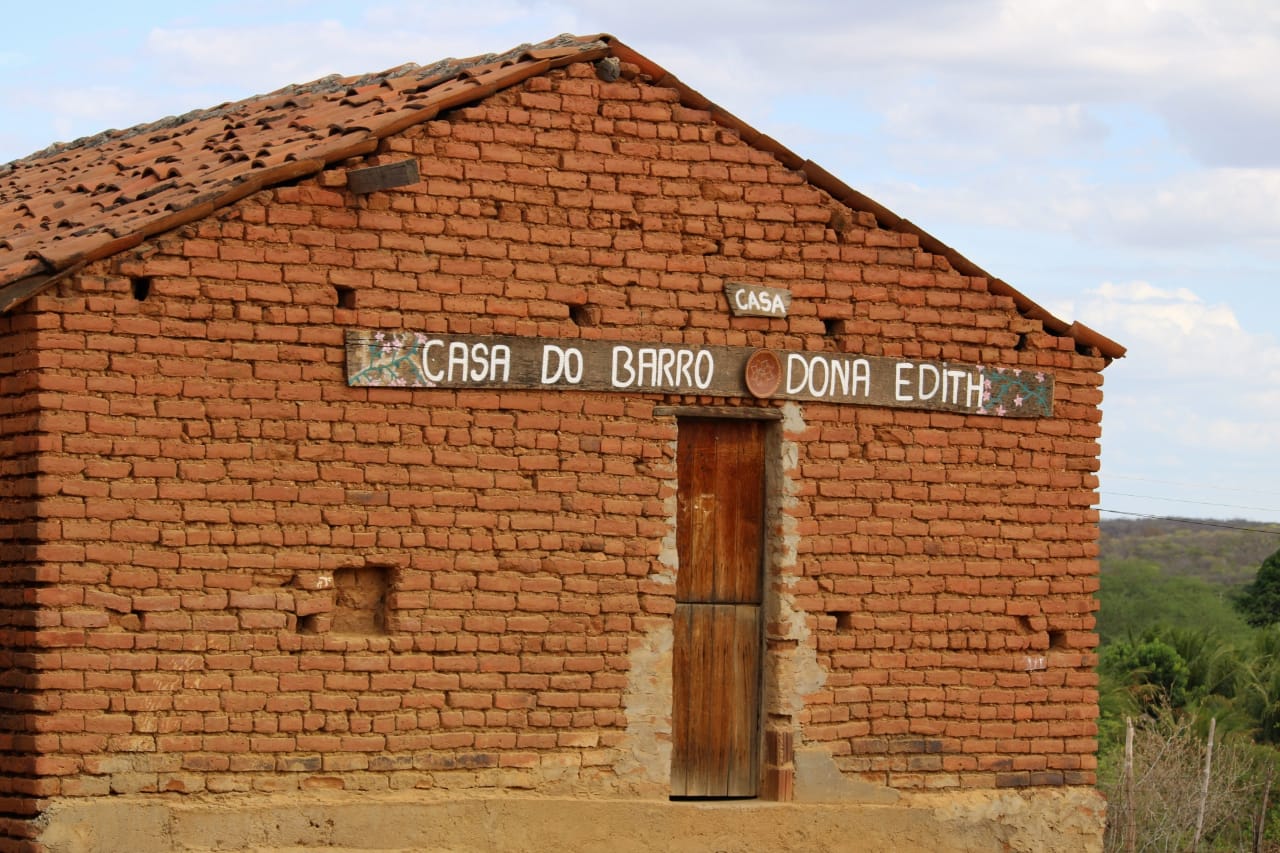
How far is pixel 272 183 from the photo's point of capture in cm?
945

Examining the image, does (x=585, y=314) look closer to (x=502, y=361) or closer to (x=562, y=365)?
(x=562, y=365)

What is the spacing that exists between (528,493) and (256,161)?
2.24 metres

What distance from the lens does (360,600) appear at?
383 inches

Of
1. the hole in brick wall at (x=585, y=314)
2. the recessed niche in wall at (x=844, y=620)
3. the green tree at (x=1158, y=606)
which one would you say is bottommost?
the green tree at (x=1158, y=606)

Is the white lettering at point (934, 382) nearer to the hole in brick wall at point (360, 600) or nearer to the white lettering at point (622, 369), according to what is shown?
the white lettering at point (622, 369)

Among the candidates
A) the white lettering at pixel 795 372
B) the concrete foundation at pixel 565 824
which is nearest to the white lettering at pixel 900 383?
the white lettering at pixel 795 372

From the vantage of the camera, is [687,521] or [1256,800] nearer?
[687,521]

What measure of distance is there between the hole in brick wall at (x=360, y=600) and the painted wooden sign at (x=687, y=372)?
986 mm

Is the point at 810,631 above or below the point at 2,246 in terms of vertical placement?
below

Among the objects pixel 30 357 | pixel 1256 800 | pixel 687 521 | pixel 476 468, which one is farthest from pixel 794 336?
pixel 1256 800

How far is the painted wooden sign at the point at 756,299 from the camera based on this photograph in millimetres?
10672

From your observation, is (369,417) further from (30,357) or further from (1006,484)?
(1006,484)

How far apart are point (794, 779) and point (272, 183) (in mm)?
4407

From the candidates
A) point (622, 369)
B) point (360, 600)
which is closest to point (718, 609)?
point (622, 369)
